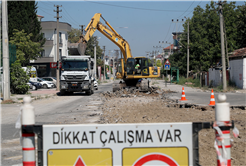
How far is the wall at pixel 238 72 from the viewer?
26.3 m

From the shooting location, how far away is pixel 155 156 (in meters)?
2.82

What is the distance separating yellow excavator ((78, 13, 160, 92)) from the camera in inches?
942

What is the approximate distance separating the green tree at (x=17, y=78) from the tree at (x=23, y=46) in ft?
51.5

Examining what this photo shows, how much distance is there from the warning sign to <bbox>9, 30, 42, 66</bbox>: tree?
37179 mm

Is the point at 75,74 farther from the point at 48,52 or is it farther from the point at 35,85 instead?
the point at 48,52

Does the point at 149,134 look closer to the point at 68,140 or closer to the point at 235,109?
the point at 68,140

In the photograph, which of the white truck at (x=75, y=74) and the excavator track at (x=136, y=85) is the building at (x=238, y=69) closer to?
the excavator track at (x=136, y=85)

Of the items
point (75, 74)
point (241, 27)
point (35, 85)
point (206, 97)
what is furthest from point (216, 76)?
point (35, 85)

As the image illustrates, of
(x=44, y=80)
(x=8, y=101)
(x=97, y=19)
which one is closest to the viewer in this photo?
(x=8, y=101)

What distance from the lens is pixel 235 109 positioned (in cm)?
1209

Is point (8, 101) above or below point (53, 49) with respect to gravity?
below

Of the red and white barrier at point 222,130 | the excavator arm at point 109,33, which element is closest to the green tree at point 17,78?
the excavator arm at point 109,33

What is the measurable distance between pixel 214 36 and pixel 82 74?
28982 millimetres

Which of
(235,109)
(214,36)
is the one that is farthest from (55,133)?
(214,36)
